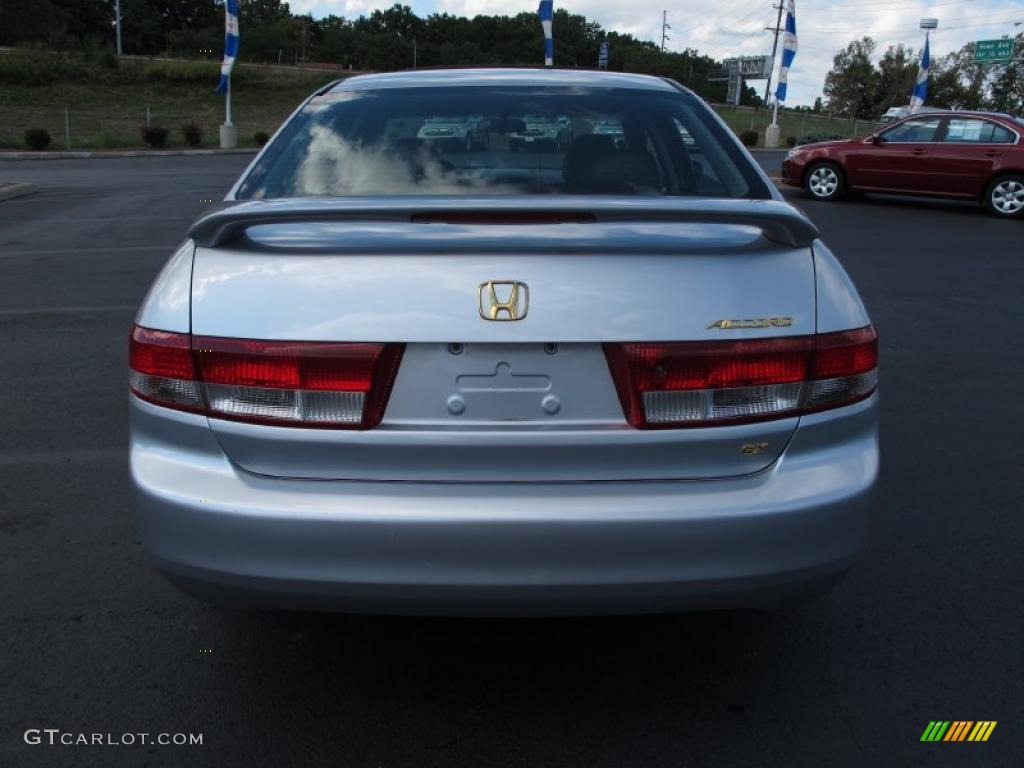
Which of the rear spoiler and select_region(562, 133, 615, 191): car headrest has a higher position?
select_region(562, 133, 615, 191): car headrest

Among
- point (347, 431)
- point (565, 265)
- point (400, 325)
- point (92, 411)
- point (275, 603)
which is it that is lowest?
point (92, 411)

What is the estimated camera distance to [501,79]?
3617 mm

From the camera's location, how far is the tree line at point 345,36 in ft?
295

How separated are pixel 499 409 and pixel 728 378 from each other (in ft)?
1.77

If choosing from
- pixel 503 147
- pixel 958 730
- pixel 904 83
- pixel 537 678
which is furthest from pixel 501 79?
pixel 904 83

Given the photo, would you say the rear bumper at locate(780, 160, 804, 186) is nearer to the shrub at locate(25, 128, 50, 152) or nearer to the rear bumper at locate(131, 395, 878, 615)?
the rear bumper at locate(131, 395, 878, 615)

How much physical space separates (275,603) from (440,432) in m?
0.60

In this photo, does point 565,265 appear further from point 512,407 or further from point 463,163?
point 463,163

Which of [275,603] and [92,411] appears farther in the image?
[92,411]

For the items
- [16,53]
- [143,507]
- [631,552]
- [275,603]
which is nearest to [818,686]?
[631,552]

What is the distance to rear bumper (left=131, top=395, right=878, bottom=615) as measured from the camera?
7.40ft

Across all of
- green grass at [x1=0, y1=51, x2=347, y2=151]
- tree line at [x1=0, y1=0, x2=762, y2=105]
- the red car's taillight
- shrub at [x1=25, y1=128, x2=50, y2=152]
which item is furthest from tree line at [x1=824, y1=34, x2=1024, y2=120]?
the red car's taillight

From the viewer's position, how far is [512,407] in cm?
227

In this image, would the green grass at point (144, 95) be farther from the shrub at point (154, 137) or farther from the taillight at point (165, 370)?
the taillight at point (165, 370)
